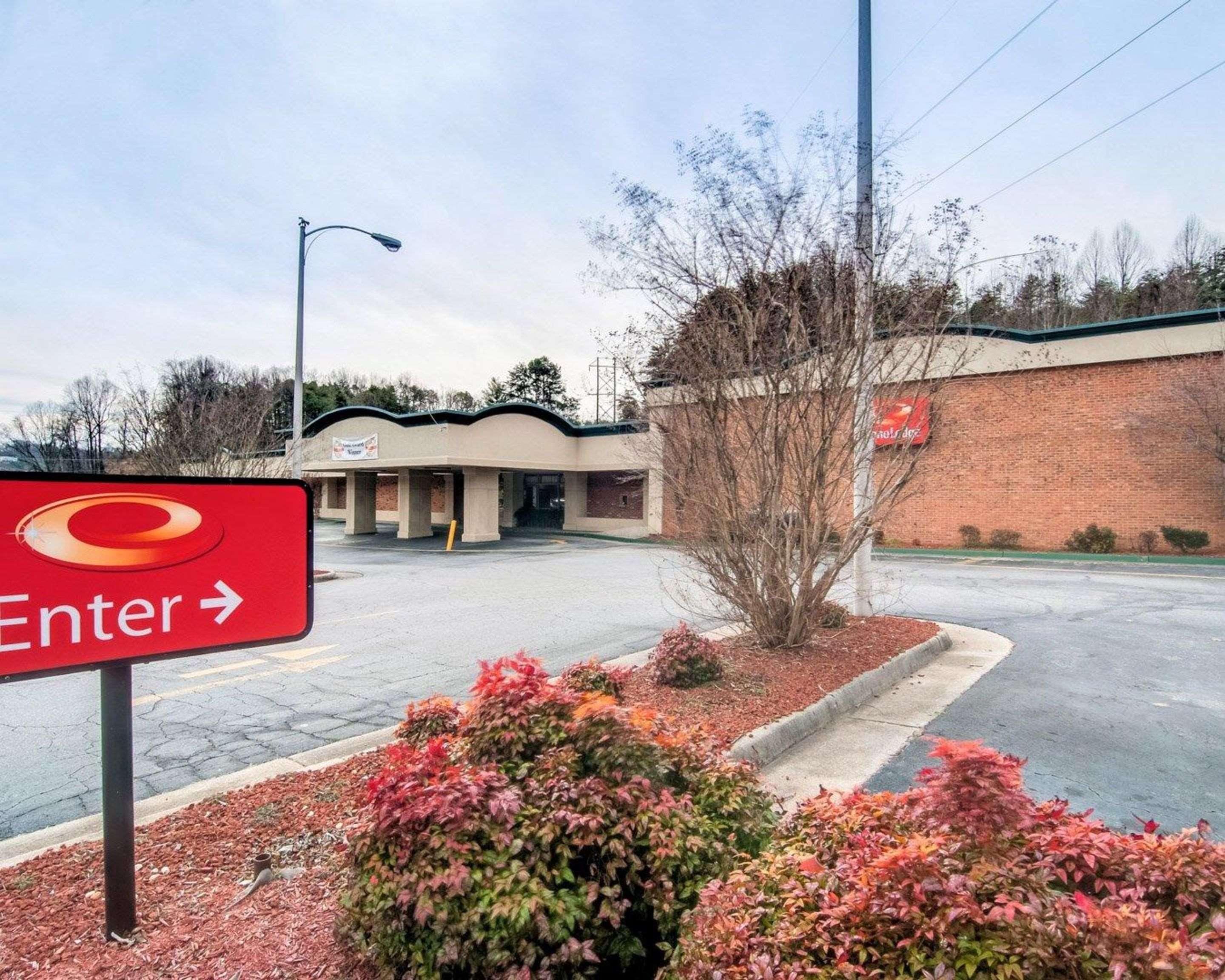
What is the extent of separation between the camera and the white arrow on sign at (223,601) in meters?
2.81

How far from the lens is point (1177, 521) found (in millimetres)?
19281

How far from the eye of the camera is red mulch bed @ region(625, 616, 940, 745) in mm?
5004

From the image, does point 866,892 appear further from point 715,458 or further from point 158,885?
point 715,458

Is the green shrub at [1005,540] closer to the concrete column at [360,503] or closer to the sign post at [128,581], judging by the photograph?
the sign post at [128,581]

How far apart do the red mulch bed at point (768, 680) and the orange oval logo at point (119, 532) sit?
289cm

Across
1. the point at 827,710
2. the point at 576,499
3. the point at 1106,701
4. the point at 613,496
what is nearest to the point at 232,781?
the point at 827,710

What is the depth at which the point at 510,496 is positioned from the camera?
3600 centimetres

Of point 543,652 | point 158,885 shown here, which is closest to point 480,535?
point 543,652

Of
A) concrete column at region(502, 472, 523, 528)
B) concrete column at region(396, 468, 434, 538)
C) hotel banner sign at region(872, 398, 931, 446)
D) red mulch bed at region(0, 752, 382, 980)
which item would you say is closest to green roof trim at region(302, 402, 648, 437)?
concrete column at region(396, 468, 434, 538)

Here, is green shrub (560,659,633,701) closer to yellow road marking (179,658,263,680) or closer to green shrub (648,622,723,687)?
green shrub (648,622,723,687)

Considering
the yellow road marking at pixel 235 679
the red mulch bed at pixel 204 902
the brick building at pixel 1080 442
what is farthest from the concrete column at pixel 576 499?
the red mulch bed at pixel 204 902

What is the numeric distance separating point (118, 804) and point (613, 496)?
28.5 meters

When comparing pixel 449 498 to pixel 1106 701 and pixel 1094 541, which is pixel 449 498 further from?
pixel 1106 701

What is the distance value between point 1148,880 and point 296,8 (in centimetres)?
823
